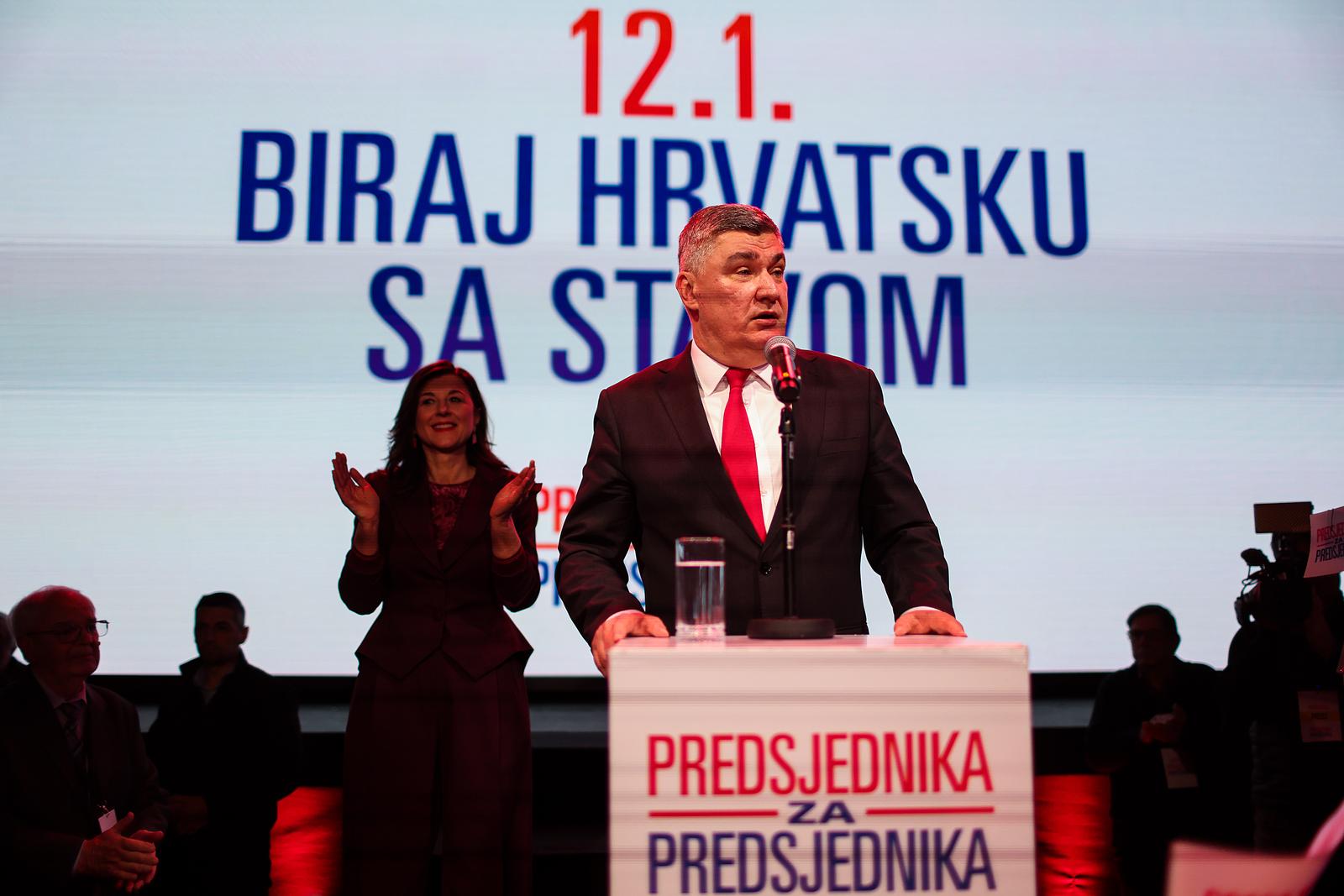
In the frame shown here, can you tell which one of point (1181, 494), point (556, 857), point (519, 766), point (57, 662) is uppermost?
point (1181, 494)

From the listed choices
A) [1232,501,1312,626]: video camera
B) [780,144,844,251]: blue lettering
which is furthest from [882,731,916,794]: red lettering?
[780,144,844,251]: blue lettering

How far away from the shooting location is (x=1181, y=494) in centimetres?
409

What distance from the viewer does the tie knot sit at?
204cm

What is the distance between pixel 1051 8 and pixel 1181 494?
193cm

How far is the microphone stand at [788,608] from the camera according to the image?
60.3 inches

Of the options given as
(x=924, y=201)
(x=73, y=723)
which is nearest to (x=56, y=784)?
(x=73, y=723)

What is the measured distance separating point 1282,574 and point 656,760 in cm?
282

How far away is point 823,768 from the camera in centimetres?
132

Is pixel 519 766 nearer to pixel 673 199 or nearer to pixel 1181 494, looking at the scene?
pixel 673 199

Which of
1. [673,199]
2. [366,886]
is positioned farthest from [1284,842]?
[673,199]

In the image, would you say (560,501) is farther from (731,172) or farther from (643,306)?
(731,172)

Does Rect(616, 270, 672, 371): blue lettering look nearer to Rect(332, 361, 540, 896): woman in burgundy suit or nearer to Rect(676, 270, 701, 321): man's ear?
Rect(332, 361, 540, 896): woman in burgundy suit

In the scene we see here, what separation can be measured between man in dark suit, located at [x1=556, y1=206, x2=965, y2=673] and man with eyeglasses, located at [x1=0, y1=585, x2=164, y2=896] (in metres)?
1.40

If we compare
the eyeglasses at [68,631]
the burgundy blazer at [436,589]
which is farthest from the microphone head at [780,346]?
the eyeglasses at [68,631]
